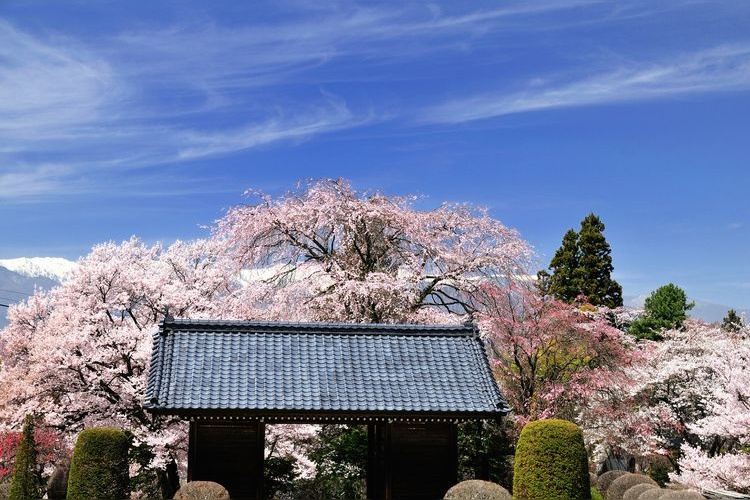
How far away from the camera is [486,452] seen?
82.0ft

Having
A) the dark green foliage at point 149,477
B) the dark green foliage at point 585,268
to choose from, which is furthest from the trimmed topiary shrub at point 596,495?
the dark green foliage at point 585,268

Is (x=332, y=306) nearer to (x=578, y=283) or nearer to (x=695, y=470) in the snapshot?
(x=695, y=470)

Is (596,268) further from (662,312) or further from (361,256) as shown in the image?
(361,256)

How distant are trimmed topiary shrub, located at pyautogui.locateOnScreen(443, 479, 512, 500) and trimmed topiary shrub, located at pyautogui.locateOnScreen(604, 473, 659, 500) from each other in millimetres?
7162

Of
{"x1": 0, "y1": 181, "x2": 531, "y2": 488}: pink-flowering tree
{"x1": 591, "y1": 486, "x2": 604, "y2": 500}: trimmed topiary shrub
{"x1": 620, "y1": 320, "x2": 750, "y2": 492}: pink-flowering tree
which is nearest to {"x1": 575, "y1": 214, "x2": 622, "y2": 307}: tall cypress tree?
{"x1": 620, "y1": 320, "x2": 750, "y2": 492}: pink-flowering tree

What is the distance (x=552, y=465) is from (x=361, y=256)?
40.8 ft

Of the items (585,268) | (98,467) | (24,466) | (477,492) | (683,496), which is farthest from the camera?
(585,268)

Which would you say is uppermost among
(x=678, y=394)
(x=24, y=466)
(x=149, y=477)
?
(x=678, y=394)

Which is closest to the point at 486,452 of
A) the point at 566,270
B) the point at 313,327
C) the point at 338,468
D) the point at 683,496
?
the point at 338,468

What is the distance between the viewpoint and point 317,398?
→ 19969 mm

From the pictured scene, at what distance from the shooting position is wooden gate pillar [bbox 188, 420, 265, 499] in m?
19.2

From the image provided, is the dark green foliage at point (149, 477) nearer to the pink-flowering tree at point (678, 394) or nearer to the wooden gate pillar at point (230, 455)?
the wooden gate pillar at point (230, 455)

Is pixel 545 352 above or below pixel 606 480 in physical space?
above

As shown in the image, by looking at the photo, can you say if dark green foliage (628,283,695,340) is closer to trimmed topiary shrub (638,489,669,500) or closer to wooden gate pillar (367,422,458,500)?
trimmed topiary shrub (638,489,669,500)
